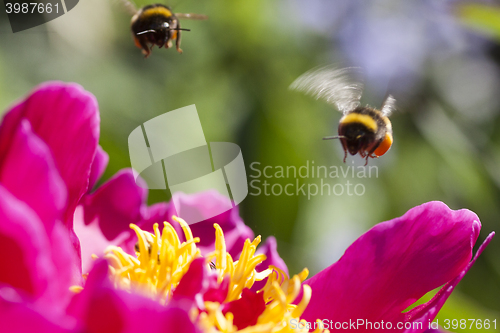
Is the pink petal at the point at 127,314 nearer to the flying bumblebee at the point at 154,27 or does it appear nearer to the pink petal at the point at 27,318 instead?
the pink petal at the point at 27,318

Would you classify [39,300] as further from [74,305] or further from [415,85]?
[415,85]

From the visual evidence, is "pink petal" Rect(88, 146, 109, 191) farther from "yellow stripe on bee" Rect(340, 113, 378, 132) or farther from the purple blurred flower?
the purple blurred flower

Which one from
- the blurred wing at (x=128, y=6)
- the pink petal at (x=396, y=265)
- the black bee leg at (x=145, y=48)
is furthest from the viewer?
the blurred wing at (x=128, y=6)

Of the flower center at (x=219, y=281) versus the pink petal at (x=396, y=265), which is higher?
the flower center at (x=219, y=281)

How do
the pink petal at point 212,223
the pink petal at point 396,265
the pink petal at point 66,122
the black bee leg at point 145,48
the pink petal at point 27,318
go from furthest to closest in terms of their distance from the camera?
1. the black bee leg at point 145,48
2. the pink petal at point 212,223
3. the pink petal at point 396,265
4. the pink petal at point 66,122
5. the pink petal at point 27,318

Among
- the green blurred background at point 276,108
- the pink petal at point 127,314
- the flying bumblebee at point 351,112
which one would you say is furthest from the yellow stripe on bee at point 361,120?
the pink petal at point 127,314

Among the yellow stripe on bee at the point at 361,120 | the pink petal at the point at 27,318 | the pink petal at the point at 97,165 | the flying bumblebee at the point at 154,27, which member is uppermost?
the flying bumblebee at the point at 154,27

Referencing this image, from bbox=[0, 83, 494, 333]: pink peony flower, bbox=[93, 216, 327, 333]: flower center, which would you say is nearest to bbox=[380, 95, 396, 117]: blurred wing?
bbox=[0, 83, 494, 333]: pink peony flower
